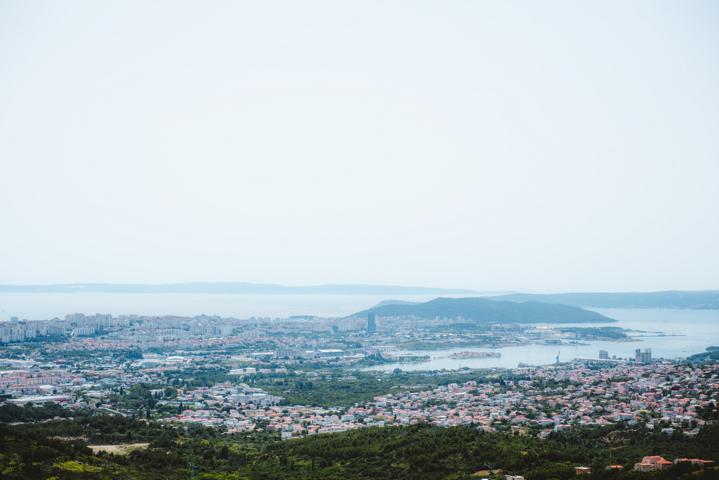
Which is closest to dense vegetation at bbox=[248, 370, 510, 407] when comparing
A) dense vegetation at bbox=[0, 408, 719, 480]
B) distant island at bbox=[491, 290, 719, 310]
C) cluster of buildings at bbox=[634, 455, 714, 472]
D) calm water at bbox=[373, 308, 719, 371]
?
calm water at bbox=[373, 308, 719, 371]

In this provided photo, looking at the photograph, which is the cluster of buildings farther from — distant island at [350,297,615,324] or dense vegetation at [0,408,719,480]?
distant island at [350,297,615,324]

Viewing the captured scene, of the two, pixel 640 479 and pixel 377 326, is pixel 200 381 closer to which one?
pixel 640 479

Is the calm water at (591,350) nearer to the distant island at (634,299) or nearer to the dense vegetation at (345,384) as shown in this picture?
the dense vegetation at (345,384)

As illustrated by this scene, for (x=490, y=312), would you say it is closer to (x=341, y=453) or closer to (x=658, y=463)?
(x=341, y=453)

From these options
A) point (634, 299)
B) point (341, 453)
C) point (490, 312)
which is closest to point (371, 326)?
point (490, 312)

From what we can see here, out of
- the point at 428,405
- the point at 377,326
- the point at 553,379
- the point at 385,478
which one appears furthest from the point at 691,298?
the point at 385,478

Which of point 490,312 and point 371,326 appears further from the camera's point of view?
point 490,312

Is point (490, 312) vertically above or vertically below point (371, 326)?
above
